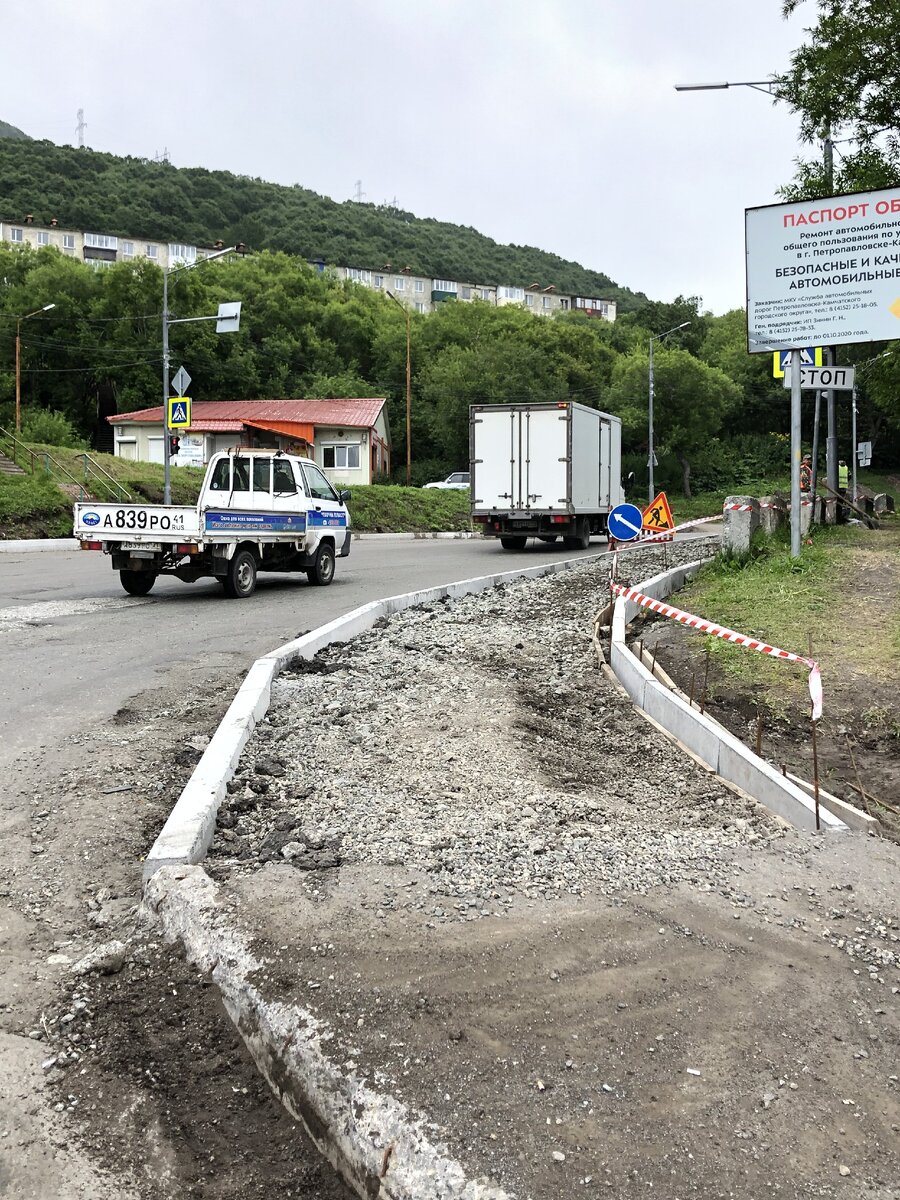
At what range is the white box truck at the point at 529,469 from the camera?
79.2 ft

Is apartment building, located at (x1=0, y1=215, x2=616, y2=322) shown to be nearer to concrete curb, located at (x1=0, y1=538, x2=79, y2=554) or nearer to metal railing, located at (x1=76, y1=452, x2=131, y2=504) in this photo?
metal railing, located at (x1=76, y1=452, x2=131, y2=504)

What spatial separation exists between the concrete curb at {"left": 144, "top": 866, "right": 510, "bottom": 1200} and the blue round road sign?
407 inches

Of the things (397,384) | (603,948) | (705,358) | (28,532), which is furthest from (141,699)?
(705,358)

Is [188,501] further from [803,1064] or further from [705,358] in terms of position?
[705,358]

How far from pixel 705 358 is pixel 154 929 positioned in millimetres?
78816

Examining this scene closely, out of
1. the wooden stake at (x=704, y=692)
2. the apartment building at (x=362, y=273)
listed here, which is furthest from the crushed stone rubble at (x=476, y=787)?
the apartment building at (x=362, y=273)

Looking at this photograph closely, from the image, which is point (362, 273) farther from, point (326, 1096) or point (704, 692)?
point (326, 1096)

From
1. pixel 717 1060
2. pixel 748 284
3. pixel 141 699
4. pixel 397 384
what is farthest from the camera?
pixel 397 384

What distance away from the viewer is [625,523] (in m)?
13.5

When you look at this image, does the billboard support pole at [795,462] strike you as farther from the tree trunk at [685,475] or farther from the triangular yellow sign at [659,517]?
the tree trunk at [685,475]

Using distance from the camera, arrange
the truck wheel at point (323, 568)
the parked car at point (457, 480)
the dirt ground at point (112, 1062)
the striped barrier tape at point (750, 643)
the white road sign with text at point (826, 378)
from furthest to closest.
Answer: the parked car at point (457, 480), the white road sign with text at point (826, 378), the truck wheel at point (323, 568), the striped barrier tape at point (750, 643), the dirt ground at point (112, 1062)

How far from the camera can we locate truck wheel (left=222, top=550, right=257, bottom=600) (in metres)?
14.1

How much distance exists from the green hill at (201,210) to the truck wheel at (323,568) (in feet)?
287

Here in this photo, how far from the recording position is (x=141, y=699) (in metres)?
7.78
